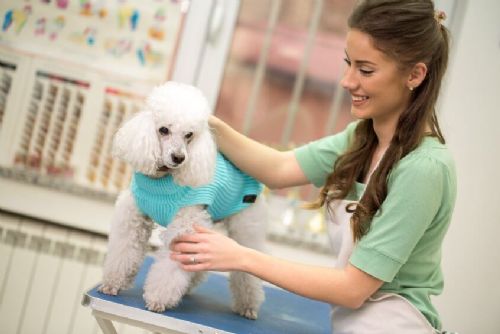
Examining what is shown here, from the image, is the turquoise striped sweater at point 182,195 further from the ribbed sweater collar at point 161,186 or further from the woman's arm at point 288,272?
the woman's arm at point 288,272

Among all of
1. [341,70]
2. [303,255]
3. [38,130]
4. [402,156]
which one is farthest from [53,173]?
[402,156]

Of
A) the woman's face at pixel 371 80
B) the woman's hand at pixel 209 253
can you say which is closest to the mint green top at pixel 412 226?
the woman's face at pixel 371 80

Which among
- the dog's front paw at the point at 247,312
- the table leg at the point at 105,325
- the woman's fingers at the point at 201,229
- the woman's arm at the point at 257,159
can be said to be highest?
the woman's arm at the point at 257,159

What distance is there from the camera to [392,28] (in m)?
1.13

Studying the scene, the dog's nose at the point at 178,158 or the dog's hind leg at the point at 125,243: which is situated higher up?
the dog's nose at the point at 178,158

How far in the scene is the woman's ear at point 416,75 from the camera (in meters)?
1.17

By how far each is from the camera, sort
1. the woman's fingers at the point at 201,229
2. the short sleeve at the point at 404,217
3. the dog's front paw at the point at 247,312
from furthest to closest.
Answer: the dog's front paw at the point at 247,312 → the woman's fingers at the point at 201,229 → the short sleeve at the point at 404,217

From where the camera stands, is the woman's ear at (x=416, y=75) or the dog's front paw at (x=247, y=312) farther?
the dog's front paw at (x=247, y=312)

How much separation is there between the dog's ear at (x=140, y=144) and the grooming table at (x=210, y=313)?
1.00 feet

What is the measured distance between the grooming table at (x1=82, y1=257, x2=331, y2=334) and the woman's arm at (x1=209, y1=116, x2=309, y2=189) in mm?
363

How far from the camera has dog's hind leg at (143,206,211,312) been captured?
121 centimetres

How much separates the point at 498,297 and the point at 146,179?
1.61 m

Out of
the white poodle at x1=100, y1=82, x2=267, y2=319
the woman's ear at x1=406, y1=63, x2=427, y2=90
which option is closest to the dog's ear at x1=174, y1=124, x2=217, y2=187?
the white poodle at x1=100, y1=82, x2=267, y2=319

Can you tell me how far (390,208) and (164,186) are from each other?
51cm
